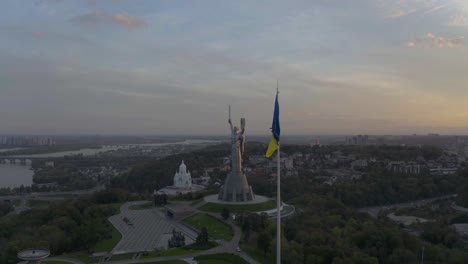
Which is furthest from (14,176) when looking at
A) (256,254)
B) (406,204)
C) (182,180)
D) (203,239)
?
(256,254)

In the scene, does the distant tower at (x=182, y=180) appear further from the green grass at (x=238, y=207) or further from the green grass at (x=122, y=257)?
the green grass at (x=122, y=257)

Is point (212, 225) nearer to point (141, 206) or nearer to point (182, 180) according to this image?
point (141, 206)

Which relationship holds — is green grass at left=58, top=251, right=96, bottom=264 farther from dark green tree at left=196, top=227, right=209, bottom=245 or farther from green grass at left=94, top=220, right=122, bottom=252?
dark green tree at left=196, top=227, right=209, bottom=245

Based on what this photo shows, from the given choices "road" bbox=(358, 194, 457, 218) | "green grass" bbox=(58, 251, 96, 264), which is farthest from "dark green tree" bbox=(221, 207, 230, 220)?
"road" bbox=(358, 194, 457, 218)

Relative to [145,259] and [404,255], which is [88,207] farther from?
[404,255]

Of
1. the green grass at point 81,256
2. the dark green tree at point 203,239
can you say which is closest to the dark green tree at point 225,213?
the dark green tree at point 203,239

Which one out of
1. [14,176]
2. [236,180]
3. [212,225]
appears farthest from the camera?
[14,176]
